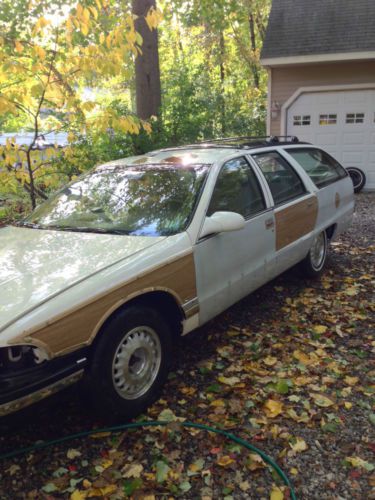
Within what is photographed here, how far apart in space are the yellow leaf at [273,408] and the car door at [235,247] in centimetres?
76

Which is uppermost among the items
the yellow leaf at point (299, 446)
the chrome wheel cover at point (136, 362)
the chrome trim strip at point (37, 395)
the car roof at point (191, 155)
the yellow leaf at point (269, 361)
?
the car roof at point (191, 155)

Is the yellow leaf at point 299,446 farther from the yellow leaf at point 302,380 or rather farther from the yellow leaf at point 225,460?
the yellow leaf at point 302,380

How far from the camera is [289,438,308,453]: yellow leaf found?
2699 mm

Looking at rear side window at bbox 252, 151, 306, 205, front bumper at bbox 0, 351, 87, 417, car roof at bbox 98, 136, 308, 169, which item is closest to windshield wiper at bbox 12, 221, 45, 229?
car roof at bbox 98, 136, 308, 169

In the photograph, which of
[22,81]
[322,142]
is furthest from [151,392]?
[322,142]

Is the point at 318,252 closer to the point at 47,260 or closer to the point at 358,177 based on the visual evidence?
the point at 47,260

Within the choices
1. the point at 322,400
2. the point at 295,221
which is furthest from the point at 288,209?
the point at 322,400

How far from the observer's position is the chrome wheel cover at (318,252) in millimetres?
5228

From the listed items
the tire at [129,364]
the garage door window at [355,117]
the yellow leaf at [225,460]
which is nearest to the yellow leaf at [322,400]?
the yellow leaf at [225,460]

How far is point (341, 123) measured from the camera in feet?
37.0

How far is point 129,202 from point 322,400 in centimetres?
205

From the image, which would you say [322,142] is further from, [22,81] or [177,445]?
[177,445]

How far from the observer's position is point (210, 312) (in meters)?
3.50

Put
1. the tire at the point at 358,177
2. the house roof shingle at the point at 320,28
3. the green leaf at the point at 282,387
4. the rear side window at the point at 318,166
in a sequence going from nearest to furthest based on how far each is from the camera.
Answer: the green leaf at the point at 282,387, the rear side window at the point at 318,166, the house roof shingle at the point at 320,28, the tire at the point at 358,177
